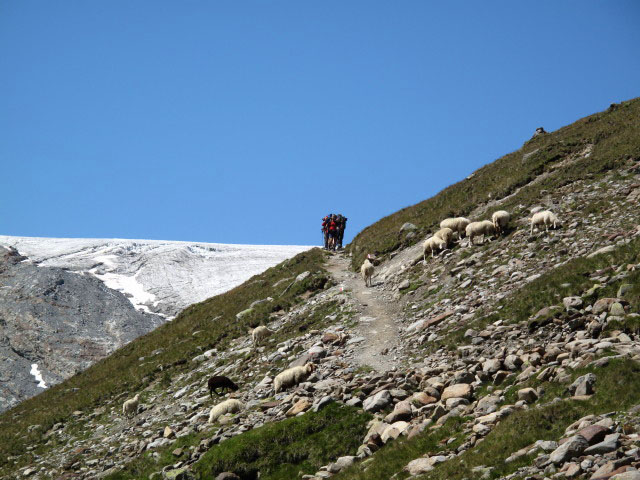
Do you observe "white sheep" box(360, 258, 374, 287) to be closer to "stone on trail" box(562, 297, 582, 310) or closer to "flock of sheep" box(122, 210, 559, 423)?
"flock of sheep" box(122, 210, 559, 423)

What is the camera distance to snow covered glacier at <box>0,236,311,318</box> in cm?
8219

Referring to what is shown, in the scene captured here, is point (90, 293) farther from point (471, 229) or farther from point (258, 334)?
point (471, 229)

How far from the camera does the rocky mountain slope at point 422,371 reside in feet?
34.1

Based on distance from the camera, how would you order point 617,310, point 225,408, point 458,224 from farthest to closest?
point 458,224 → point 225,408 → point 617,310

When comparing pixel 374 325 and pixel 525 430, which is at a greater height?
pixel 374 325

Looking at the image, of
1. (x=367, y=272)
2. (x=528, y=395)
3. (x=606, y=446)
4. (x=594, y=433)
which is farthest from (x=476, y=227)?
(x=606, y=446)

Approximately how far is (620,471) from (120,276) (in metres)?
88.3

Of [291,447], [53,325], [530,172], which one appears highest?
[53,325]

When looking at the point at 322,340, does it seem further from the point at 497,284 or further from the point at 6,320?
the point at 6,320

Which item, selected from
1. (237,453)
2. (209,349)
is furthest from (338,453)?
(209,349)

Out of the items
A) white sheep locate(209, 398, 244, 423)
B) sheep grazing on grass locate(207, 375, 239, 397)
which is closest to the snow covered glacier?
sheep grazing on grass locate(207, 375, 239, 397)

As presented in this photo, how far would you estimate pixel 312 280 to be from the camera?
34375mm

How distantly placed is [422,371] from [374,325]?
7140 mm

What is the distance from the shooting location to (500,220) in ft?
87.2
